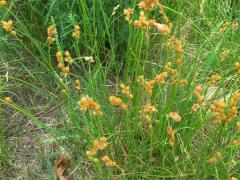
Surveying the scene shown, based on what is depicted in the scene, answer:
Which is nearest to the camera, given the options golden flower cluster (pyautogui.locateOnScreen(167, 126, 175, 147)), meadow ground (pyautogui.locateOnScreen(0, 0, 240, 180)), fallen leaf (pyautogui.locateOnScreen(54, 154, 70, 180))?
golden flower cluster (pyautogui.locateOnScreen(167, 126, 175, 147))

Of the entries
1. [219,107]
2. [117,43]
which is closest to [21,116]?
[117,43]

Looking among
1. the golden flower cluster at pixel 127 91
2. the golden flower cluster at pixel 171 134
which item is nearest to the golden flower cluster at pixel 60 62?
the golden flower cluster at pixel 127 91

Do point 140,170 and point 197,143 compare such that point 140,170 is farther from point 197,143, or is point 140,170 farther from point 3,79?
point 3,79

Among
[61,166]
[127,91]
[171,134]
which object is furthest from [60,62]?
[61,166]

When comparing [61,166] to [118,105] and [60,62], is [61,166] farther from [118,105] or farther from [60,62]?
[60,62]

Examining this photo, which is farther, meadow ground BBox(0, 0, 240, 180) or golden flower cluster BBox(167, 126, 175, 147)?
meadow ground BBox(0, 0, 240, 180)

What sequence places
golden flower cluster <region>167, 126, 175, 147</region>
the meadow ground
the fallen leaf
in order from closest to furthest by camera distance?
golden flower cluster <region>167, 126, 175, 147</region>
the meadow ground
the fallen leaf

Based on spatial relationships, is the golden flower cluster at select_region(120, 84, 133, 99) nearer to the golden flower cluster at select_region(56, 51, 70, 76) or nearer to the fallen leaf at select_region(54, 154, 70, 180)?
the golden flower cluster at select_region(56, 51, 70, 76)

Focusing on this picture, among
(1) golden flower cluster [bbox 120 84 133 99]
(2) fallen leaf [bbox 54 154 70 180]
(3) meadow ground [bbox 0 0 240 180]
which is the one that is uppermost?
(1) golden flower cluster [bbox 120 84 133 99]

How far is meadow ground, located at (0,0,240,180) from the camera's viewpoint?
1379 mm

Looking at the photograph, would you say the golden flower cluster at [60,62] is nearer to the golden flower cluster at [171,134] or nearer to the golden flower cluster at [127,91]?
the golden flower cluster at [127,91]

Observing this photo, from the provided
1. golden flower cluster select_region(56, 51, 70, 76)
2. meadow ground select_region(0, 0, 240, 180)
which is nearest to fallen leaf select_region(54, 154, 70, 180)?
meadow ground select_region(0, 0, 240, 180)

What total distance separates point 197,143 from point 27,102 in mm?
779

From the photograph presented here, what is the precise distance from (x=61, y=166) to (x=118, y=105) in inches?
17.0
